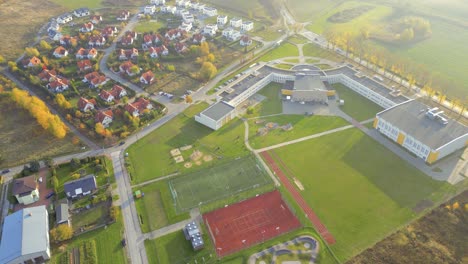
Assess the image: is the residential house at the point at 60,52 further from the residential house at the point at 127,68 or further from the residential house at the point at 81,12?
the residential house at the point at 81,12

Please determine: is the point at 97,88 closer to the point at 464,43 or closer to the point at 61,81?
the point at 61,81

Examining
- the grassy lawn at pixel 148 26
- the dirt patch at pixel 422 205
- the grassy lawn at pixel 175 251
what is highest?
the grassy lawn at pixel 148 26

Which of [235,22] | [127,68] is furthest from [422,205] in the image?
[235,22]

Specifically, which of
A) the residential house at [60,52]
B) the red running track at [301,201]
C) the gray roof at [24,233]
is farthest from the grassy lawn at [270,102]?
the residential house at [60,52]

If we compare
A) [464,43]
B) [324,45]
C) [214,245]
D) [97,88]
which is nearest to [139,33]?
[97,88]

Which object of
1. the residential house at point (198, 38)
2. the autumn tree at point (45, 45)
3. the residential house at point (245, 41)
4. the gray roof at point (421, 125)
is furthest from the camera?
the residential house at point (198, 38)

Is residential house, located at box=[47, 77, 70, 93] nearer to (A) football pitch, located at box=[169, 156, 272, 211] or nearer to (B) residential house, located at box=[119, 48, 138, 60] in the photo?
(B) residential house, located at box=[119, 48, 138, 60]

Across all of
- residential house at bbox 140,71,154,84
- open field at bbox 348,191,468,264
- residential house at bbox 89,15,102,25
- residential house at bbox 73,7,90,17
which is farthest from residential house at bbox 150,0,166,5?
open field at bbox 348,191,468,264
